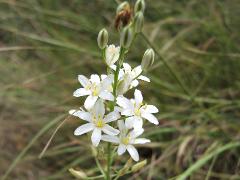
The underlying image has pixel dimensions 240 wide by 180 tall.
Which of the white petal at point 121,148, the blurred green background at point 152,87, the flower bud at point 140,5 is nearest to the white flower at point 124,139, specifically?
the white petal at point 121,148

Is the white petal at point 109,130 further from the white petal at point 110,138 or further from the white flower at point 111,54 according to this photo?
the white flower at point 111,54

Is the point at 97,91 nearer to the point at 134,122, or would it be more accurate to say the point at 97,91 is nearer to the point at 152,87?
the point at 134,122

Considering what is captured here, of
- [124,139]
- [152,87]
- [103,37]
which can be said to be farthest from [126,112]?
[152,87]

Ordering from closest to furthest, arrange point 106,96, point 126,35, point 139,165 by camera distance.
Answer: point 126,35 < point 106,96 < point 139,165

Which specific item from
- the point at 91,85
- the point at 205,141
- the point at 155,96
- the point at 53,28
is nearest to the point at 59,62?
the point at 53,28

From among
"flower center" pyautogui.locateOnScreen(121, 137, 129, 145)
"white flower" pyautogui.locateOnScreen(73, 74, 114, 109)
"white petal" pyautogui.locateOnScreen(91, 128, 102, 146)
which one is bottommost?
"flower center" pyautogui.locateOnScreen(121, 137, 129, 145)

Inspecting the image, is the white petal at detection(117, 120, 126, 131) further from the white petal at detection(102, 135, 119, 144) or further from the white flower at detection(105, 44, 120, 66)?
the white flower at detection(105, 44, 120, 66)

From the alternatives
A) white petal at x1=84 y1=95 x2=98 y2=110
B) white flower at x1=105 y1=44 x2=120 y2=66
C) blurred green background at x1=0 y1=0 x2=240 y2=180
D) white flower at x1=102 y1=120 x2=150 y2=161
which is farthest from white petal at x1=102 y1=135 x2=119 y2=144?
blurred green background at x1=0 y1=0 x2=240 y2=180
